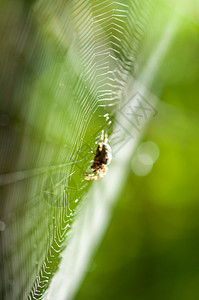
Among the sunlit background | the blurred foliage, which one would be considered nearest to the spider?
the sunlit background

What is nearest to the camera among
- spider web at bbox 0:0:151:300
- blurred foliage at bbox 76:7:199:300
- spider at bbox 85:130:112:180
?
spider web at bbox 0:0:151:300

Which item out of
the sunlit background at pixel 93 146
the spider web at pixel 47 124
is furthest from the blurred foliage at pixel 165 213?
the spider web at pixel 47 124

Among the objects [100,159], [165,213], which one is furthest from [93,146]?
[165,213]

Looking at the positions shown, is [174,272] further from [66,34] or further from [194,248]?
[66,34]

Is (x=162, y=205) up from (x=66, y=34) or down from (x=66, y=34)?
down

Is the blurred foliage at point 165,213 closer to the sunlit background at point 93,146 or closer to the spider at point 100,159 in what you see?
the sunlit background at point 93,146

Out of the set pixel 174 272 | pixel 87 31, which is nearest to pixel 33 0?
pixel 87 31

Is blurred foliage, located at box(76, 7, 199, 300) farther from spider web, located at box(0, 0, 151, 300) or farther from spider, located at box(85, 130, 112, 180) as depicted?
spider web, located at box(0, 0, 151, 300)
